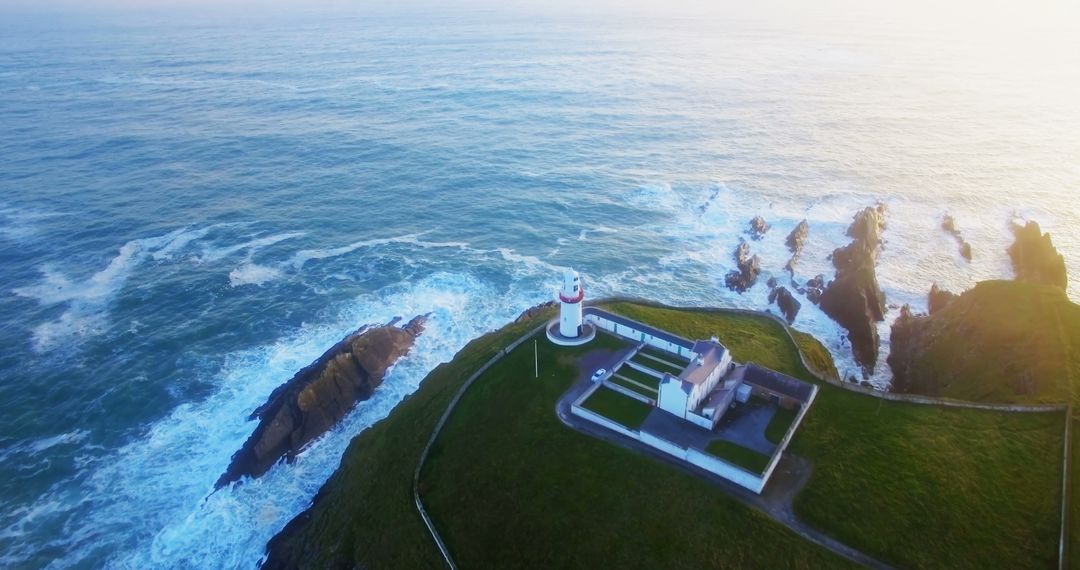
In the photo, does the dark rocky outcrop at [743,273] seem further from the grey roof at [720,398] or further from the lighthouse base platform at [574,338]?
the grey roof at [720,398]

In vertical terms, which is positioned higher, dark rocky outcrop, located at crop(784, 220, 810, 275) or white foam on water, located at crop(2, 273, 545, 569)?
dark rocky outcrop, located at crop(784, 220, 810, 275)

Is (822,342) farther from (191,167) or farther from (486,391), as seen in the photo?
(191,167)

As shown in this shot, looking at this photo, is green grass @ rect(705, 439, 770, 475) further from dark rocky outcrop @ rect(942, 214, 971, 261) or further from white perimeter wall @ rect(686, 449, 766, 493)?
dark rocky outcrop @ rect(942, 214, 971, 261)

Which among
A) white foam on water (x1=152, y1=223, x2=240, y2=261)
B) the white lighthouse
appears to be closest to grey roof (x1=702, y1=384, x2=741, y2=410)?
the white lighthouse

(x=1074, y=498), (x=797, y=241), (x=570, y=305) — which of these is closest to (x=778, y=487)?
(x=1074, y=498)

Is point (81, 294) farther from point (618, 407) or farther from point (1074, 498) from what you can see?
point (1074, 498)

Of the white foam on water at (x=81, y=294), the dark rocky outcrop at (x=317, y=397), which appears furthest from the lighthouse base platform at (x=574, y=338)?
Result: the white foam on water at (x=81, y=294)
